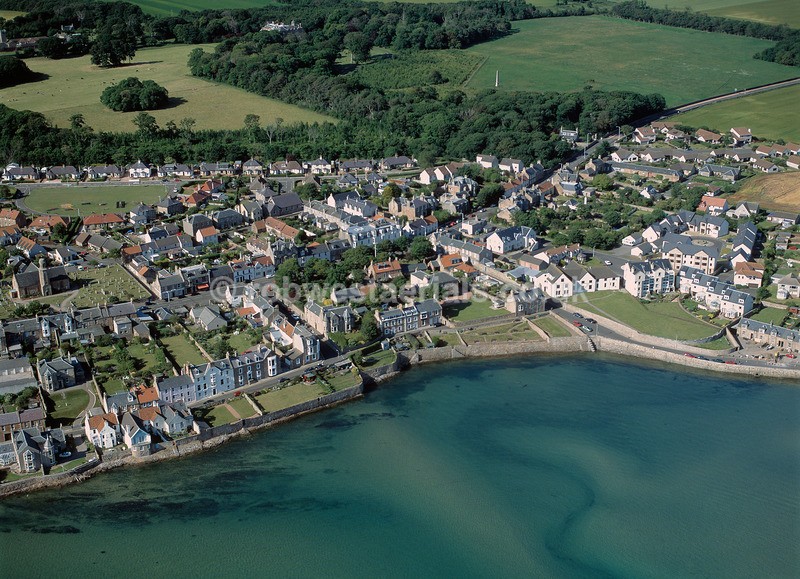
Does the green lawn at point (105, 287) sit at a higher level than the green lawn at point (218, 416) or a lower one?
higher

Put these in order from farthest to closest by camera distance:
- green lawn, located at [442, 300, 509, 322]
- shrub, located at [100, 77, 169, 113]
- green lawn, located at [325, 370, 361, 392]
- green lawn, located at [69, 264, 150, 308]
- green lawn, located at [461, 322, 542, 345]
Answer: shrub, located at [100, 77, 169, 113] → green lawn, located at [69, 264, 150, 308] → green lawn, located at [442, 300, 509, 322] → green lawn, located at [461, 322, 542, 345] → green lawn, located at [325, 370, 361, 392]

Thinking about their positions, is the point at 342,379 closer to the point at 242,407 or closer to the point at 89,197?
the point at 242,407

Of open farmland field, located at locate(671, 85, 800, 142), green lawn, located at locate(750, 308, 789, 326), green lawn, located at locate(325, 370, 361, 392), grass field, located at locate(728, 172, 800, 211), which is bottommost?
green lawn, located at locate(325, 370, 361, 392)

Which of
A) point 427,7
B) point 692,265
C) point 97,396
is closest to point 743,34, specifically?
point 427,7

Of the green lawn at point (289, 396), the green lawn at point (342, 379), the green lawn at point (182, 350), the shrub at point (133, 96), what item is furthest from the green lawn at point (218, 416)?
the shrub at point (133, 96)

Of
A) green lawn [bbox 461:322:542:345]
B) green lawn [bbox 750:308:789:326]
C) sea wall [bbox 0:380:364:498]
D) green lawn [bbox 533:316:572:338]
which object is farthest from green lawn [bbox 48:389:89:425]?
green lawn [bbox 750:308:789:326]

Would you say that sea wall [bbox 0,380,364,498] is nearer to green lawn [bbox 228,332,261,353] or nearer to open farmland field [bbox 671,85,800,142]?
green lawn [bbox 228,332,261,353]

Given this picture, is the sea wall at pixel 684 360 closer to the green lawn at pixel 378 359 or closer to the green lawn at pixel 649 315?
the green lawn at pixel 649 315

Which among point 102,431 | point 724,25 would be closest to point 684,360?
point 102,431

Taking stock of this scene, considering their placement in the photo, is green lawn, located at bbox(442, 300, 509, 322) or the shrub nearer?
green lawn, located at bbox(442, 300, 509, 322)
